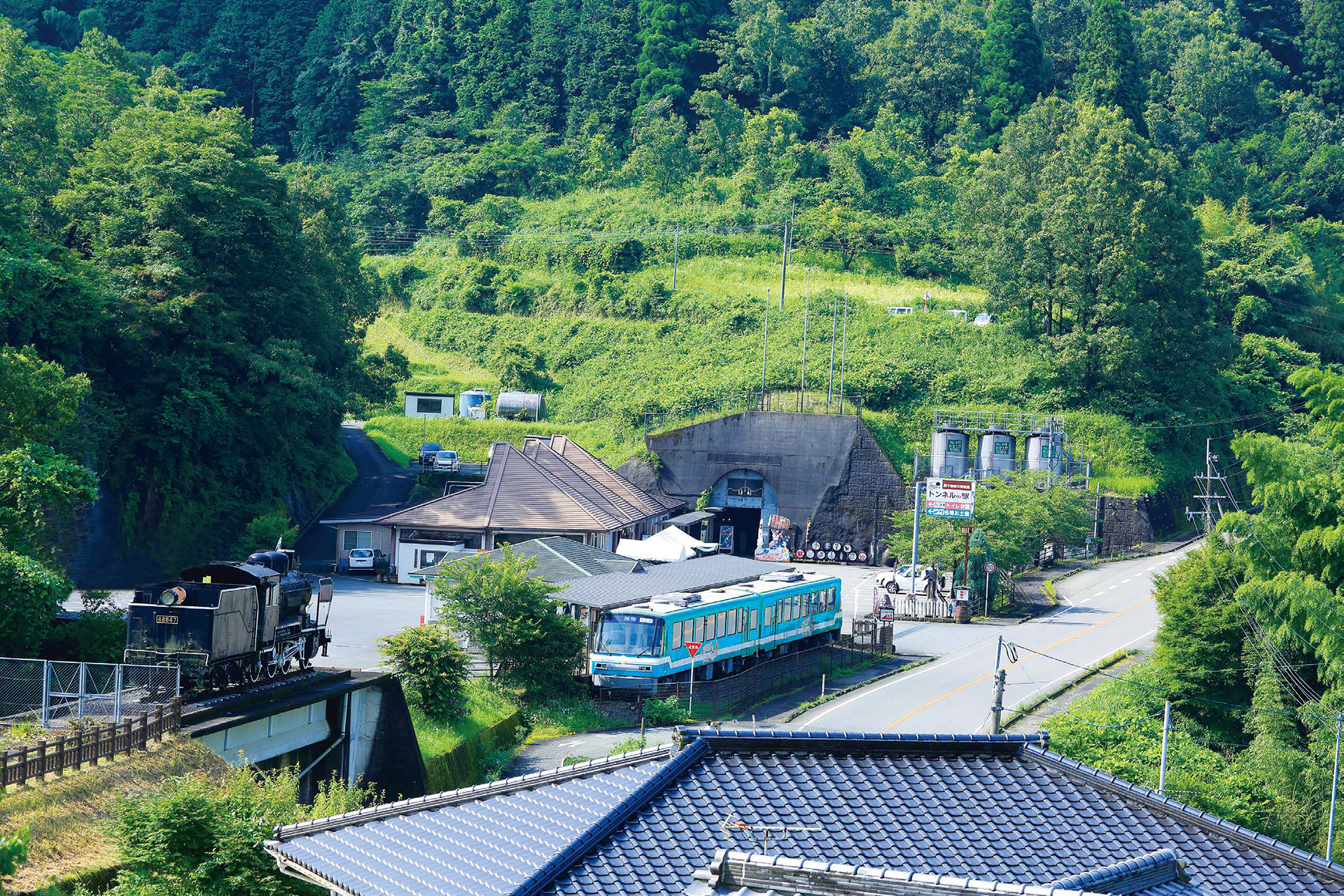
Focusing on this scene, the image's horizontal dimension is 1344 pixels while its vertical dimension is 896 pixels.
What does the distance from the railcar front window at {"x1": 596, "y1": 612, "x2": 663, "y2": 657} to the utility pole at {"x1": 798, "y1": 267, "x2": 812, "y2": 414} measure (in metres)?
27.7

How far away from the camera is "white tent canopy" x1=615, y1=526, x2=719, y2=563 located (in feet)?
147

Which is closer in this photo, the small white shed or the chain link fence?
the chain link fence

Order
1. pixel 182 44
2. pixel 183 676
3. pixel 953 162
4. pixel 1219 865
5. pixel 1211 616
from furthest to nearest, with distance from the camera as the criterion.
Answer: pixel 182 44
pixel 953 162
pixel 1211 616
pixel 183 676
pixel 1219 865

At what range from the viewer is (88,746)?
56.4 feet

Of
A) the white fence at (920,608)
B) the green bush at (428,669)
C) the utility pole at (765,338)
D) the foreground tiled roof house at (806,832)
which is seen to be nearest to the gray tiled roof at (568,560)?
the green bush at (428,669)

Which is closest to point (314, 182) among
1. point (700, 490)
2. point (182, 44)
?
point (700, 490)

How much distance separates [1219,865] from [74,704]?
592 inches

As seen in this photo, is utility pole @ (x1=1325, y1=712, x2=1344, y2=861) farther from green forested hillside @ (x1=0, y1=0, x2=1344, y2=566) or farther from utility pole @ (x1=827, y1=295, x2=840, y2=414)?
utility pole @ (x1=827, y1=295, x2=840, y2=414)

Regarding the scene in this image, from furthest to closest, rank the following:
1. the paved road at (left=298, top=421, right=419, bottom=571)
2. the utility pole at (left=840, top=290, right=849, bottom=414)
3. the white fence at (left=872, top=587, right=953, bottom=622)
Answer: the utility pole at (left=840, top=290, right=849, bottom=414)
the paved road at (left=298, top=421, right=419, bottom=571)
the white fence at (left=872, top=587, right=953, bottom=622)

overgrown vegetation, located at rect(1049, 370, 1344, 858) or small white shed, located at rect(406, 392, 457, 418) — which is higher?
small white shed, located at rect(406, 392, 457, 418)

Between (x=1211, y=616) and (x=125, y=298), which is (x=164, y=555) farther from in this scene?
(x=1211, y=616)

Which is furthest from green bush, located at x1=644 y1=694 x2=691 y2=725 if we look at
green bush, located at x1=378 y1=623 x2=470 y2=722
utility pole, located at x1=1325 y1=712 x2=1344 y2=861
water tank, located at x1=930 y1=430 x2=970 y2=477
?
water tank, located at x1=930 y1=430 x2=970 y2=477

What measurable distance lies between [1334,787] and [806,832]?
16.5 metres

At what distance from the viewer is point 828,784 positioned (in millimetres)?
12711
